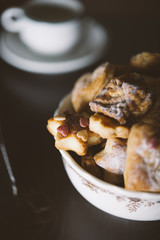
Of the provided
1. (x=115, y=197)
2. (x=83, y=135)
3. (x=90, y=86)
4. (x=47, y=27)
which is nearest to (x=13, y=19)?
(x=47, y=27)

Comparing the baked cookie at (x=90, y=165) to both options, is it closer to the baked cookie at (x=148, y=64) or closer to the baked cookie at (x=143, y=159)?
the baked cookie at (x=143, y=159)

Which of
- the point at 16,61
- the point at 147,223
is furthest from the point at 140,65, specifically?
the point at 16,61

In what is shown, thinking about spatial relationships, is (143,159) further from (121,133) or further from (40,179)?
(40,179)

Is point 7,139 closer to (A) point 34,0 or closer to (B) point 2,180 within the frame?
(B) point 2,180

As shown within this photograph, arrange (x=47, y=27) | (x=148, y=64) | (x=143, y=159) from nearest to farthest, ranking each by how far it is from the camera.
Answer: (x=143, y=159) < (x=148, y=64) < (x=47, y=27)

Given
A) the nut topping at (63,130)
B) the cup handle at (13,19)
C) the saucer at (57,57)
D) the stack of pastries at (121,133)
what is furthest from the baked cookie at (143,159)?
the cup handle at (13,19)

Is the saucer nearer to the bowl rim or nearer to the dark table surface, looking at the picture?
the dark table surface

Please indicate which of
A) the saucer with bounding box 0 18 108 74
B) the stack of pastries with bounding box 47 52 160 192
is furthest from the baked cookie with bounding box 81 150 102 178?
the saucer with bounding box 0 18 108 74
